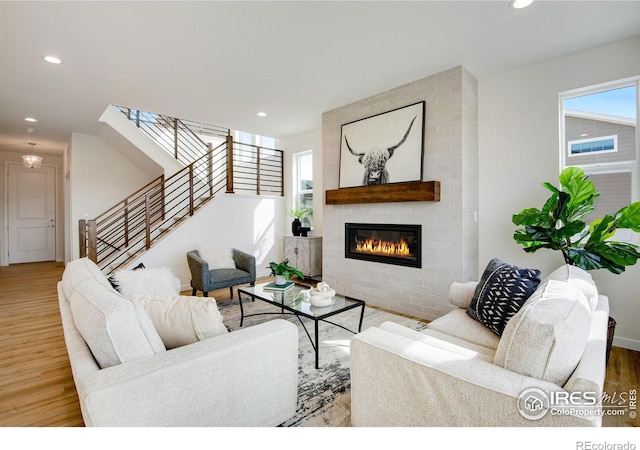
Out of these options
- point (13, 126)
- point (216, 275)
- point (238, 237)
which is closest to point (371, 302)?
point (216, 275)

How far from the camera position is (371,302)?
4023 millimetres

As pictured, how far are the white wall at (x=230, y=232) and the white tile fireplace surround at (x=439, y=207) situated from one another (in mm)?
2637

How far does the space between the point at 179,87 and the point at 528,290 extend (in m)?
4.06

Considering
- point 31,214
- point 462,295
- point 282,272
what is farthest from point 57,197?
point 462,295

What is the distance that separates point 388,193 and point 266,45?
205cm

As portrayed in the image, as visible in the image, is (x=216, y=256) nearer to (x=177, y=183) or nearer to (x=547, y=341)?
(x=177, y=183)

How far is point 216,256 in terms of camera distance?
4.30 m

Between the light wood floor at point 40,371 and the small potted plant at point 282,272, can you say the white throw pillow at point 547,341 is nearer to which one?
the light wood floor at point 40,371

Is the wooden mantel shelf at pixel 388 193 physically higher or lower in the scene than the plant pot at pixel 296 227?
higher

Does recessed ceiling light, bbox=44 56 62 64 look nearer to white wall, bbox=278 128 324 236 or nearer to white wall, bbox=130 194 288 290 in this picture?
white wall, bbox=130 194 288 290

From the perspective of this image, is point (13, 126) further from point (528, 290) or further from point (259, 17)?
point (528, 290)

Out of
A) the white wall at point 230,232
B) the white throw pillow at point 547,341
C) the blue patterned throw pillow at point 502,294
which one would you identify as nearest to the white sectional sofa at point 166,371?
the white throw pillow at point 547,341

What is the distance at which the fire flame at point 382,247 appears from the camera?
3746 millimetres

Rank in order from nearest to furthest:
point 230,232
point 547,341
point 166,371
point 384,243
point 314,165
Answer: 1. point 547,341
2. point 166,371
3. point 384,243
4. point 230,232
5. point 314,165
